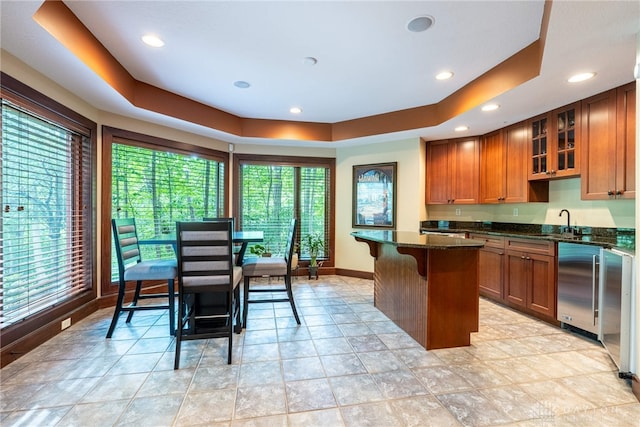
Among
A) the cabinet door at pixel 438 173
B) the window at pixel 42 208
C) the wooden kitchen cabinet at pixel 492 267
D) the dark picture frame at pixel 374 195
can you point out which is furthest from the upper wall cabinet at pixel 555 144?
the window at pixel 42 208

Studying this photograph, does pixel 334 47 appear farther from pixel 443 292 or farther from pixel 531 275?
pixel 531 275

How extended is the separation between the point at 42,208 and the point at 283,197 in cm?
312

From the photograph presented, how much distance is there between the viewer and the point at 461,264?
2.54 metres

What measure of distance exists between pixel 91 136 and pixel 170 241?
5.91ft

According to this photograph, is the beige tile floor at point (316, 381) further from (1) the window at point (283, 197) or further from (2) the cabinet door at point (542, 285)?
(1) the window at point (283, 197)

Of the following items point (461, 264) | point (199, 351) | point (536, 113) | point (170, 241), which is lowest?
point (199, 351)

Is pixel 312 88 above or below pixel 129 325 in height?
above

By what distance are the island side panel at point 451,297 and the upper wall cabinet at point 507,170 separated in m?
1.88

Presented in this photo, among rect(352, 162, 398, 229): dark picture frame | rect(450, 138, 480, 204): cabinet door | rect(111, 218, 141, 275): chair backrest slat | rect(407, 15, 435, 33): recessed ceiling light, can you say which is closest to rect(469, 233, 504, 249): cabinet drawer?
rect(450, 138, 480, 204): cabinet door

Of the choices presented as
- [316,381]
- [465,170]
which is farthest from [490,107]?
[316,381]

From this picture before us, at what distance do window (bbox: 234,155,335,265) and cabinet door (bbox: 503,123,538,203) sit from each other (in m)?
2.63

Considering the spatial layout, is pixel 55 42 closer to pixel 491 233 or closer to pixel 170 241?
pixel 170 241

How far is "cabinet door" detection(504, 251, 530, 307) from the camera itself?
3.29 metres

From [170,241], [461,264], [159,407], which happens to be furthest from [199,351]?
[461,264]
